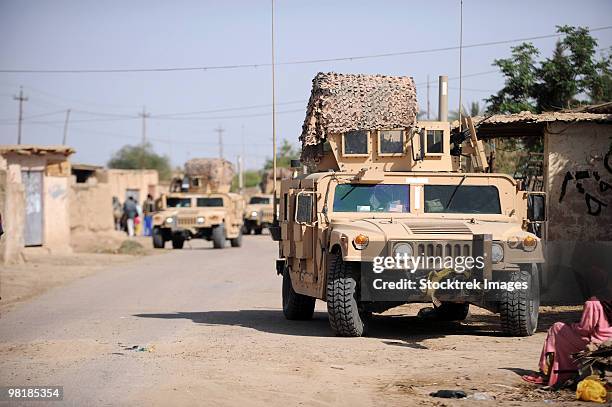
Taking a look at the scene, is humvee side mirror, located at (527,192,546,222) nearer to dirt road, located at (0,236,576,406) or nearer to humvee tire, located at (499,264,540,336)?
humvee tire, located at (499,264,540,336)

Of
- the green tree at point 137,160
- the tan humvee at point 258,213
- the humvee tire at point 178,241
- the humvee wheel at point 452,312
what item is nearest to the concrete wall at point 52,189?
the humvee tire at point 178,241

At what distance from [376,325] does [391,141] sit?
2230 mm

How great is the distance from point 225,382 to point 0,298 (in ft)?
30.9

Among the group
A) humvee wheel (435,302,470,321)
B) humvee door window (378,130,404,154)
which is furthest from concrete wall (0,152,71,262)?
humvee wheel (435,302,470,321)

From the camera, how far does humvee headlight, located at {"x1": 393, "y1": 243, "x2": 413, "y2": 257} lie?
1032 centimetres

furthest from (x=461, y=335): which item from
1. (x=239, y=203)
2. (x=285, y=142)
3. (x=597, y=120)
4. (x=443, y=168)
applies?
(x=285, y=142)

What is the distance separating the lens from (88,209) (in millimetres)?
35094

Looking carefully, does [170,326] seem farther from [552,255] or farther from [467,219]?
[552,255]

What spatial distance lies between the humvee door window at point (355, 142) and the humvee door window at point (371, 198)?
99 cm

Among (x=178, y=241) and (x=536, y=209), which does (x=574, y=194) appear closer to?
(x=536, y=209)

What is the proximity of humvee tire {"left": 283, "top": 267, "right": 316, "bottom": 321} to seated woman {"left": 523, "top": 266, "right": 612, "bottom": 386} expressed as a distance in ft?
16.8

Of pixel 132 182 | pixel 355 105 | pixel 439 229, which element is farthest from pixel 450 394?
pixel 132 182

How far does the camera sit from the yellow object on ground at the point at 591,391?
23.4 ft

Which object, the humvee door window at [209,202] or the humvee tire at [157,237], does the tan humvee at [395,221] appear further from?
the humvee tire at [157,237]
